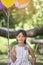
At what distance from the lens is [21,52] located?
2525 mm

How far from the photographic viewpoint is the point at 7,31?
257 centimetres

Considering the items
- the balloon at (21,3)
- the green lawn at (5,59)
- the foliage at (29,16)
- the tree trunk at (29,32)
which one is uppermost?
the balloon at (21,3)

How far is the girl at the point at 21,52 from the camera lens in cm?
252

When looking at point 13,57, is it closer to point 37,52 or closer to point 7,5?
point 37,52

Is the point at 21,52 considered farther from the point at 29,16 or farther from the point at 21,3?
the point at 21,3

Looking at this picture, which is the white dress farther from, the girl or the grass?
the grass

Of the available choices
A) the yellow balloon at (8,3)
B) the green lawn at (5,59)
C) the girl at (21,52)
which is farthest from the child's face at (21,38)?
the yellow balloon at (8,3)

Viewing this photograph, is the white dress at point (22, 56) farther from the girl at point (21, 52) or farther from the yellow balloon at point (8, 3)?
the yellow balloon at point (8, 3)

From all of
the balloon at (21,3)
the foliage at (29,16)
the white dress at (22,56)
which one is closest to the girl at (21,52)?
the white dress at (22,56)

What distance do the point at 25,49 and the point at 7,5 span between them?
1.77 ft

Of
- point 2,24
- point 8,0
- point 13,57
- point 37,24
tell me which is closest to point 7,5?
point 8,0

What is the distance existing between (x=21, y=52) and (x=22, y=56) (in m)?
0.05

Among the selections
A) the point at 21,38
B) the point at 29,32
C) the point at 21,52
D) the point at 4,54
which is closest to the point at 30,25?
the point at 29,32

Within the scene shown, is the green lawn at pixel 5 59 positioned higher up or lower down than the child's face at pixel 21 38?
lower down
